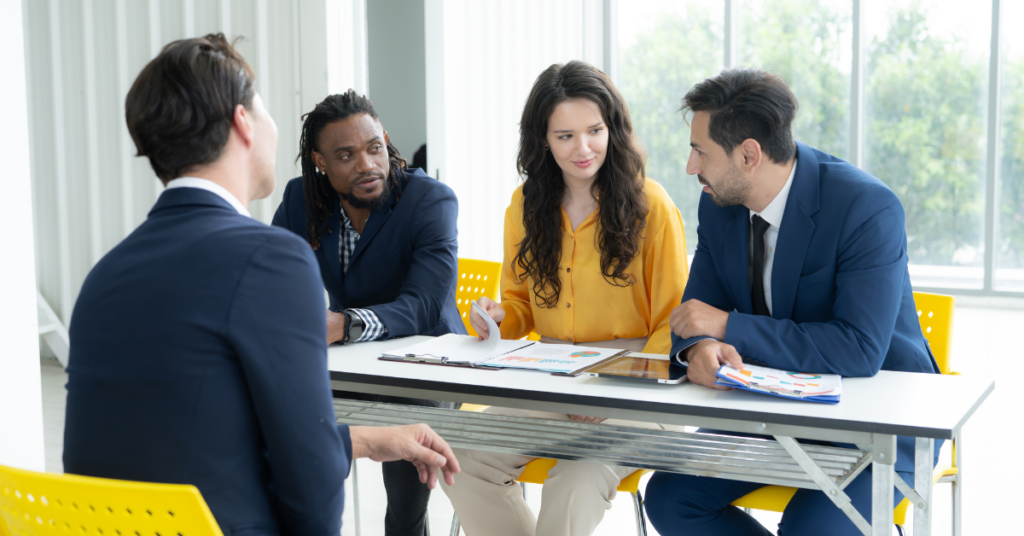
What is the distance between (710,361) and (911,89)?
5.73 metres

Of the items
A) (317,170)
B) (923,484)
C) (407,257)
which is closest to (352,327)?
(407,257)

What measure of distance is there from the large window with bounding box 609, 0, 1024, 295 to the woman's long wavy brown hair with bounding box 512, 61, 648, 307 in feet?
15.8

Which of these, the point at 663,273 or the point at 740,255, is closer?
the point at 740,255

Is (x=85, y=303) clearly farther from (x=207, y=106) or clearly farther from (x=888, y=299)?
(x=888, y=299)

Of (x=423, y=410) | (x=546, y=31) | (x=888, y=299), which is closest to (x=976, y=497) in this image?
(x=888, y=299)

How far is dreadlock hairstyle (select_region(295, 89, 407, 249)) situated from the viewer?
8.02ft

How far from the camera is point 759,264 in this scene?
1.98 metres

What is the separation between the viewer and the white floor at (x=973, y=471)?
280 centimetres

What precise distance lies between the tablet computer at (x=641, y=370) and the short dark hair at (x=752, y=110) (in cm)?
53

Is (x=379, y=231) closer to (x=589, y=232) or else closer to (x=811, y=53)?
(x=589, y=232)

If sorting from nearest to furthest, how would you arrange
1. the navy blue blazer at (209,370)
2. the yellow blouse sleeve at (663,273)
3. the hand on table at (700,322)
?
the navy blue blazer at (209,370), the hand on table at (700,322), the yellow blouse sleeve at (663,273)

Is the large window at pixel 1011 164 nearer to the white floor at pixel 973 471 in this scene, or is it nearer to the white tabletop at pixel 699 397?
the white floor at pixel 973 471

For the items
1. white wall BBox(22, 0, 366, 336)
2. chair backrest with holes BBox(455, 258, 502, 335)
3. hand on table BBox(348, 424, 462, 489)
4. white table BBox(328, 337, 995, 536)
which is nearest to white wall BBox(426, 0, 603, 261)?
white wall BBox(22, 0, 366, 336)

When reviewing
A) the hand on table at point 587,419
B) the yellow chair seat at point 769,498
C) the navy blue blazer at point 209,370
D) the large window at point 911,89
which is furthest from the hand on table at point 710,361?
the large window at point 911,89
